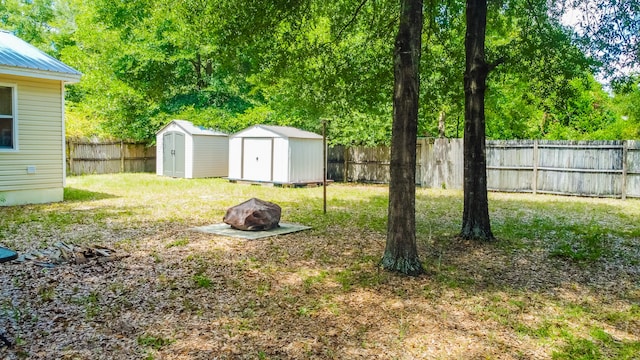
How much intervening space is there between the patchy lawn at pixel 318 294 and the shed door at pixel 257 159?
22.8 ft

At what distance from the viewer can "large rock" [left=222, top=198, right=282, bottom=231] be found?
733cm

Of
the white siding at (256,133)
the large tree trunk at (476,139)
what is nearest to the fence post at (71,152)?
the white siding at (256,133)

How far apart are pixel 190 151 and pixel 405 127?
13.9 meters

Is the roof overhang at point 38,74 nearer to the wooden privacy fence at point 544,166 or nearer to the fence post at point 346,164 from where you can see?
the fence post at point 346,164

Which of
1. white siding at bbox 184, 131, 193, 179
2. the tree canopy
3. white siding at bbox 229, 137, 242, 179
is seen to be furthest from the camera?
white siding at bbox 184, 131, 193, 179

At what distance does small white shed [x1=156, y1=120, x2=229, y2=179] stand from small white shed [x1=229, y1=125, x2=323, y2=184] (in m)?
1.98

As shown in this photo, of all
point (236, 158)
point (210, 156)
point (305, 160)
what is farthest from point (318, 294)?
point (210, 156)

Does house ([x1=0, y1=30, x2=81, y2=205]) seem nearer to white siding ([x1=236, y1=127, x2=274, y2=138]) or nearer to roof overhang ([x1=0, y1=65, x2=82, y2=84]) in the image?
roof overhang ([x1=0, y1=65, x2=82, y2=84])

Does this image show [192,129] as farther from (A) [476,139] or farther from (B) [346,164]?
(A) [476,139]

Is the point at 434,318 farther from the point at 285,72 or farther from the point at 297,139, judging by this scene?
the point at 297,139

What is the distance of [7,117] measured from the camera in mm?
9344

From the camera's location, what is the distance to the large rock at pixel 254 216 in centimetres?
733

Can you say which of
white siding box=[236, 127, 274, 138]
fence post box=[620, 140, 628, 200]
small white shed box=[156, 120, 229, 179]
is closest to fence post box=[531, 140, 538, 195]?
fence post box=[620, 140, 628, 200]

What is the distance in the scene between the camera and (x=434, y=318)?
3.86 meters
